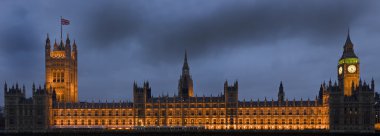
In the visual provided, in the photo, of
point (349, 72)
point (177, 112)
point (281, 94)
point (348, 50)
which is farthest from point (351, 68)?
point (177, 112)

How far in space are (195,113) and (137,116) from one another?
66.3 feet

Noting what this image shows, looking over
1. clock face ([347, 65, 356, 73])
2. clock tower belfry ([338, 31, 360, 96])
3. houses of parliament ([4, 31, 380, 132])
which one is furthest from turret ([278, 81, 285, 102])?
clock face ([347, 65, 356, 73])

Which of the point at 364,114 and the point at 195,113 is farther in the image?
the point at 195,113

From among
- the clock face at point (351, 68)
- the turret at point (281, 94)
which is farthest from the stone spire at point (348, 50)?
the turret at point (281, 94)

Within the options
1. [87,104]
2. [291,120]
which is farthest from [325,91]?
[87,104]

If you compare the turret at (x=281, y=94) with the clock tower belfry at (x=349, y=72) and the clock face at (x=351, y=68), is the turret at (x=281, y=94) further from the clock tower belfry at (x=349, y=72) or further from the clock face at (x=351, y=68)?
the clock face at (x=351, y=68)

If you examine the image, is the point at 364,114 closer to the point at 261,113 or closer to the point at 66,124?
the point at 261,113

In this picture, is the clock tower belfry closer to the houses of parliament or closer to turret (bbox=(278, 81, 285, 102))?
the houses of parliament

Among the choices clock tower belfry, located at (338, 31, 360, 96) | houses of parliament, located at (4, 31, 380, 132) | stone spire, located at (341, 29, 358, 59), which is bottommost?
houses of parliament, located at (4, 31, 380, 132)

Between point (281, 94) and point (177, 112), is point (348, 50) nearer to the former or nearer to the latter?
point (281, 94)

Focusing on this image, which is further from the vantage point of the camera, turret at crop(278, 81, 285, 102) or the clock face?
the clock face
